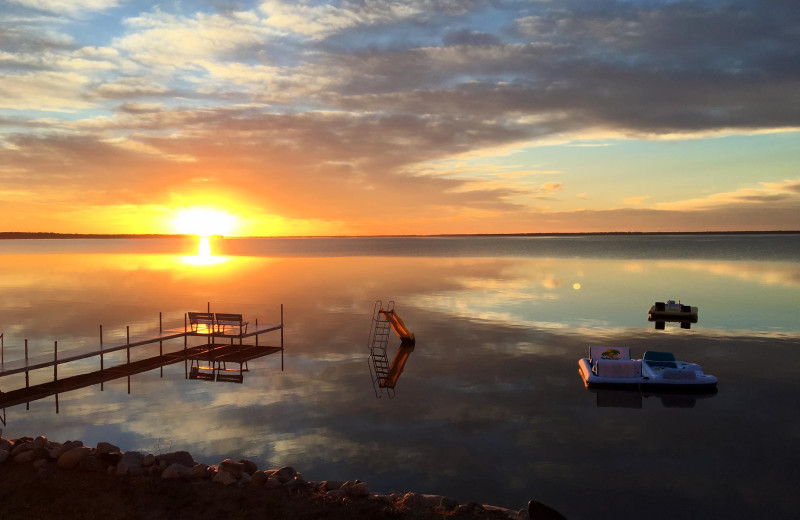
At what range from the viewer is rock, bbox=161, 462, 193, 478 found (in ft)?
48.5

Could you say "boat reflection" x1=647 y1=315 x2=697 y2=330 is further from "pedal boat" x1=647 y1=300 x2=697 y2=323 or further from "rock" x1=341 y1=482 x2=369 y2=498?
"rock" x1=341 y1=482 x2=369 y2=498

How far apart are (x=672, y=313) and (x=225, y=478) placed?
45.6 metres

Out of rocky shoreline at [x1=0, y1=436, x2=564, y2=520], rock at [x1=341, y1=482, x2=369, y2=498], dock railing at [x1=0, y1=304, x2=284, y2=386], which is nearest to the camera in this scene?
rocky shoreline at [x1=0, y1=436, x2=564, y2=520]

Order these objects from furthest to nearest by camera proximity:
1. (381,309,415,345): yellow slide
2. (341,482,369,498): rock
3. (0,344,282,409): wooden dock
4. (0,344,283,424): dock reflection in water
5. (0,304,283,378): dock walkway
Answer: (381,309,415,345): yellow slide < (0,304,283,378): dock walkway < (0,344,283,424): dock reflection in water < (0,344,282,409): wooden dock < (341,482,369,498): rock

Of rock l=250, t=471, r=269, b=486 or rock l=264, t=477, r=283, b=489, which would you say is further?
rock l=250, t=471, r=269, b=486

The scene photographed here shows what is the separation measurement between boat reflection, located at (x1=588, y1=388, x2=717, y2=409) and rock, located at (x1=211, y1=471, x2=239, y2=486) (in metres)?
17.0

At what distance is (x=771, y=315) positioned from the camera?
51969mm

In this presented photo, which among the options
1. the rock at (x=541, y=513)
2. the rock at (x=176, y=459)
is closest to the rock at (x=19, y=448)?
the rock at (x=176, y=459)

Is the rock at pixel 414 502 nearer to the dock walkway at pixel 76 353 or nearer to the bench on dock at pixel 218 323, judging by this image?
the dock walkway at pixel 76 353

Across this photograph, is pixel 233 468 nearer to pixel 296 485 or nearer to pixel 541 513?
pixel 296 485

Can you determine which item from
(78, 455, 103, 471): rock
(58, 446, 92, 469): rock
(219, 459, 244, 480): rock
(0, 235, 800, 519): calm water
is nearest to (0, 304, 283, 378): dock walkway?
(0, 235, 800, 519): calm water

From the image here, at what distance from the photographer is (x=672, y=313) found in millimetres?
50094

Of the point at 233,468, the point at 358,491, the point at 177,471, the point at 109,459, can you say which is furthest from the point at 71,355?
the point at 358,491

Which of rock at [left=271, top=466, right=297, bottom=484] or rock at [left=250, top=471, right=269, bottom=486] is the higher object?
rock at [left=250, top=471, right=269, bottom=486]
